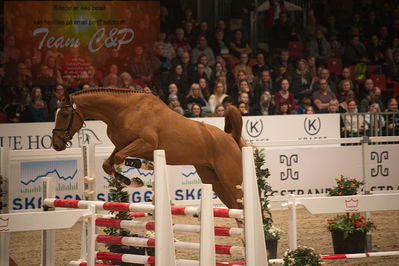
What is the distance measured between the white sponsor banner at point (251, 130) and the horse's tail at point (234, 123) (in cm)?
278

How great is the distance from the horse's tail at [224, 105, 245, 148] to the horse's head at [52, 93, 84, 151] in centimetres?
156

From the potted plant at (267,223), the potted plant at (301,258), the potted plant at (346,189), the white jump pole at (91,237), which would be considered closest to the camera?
the potted plant at (301,258)

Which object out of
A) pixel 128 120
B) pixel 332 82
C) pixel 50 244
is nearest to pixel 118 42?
pixel 332 82

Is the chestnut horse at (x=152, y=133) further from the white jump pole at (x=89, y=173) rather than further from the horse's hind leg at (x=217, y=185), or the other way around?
the white jump pole at (x=89, y=173)

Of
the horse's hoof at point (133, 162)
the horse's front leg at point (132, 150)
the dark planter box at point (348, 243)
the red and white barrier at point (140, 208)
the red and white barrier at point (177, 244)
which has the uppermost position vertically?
the horse's front leg at point (132, 150)

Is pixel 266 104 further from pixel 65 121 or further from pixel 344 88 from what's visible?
pixel 65 121

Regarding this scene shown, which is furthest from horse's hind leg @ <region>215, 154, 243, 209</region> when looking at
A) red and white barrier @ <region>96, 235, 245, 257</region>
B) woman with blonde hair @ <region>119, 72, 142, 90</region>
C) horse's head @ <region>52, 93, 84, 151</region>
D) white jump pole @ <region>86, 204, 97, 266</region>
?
woman with blonde hair @ <region>119, 72, 142, 90</region>

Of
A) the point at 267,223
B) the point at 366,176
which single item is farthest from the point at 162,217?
the point at 366,176

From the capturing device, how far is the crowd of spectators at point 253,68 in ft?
39.2

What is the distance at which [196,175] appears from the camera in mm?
9891

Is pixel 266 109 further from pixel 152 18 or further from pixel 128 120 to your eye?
pixel 128 120

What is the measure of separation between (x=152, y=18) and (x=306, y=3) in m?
3.71

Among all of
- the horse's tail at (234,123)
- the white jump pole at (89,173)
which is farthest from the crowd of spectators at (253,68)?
the white jump pole at (89,173)

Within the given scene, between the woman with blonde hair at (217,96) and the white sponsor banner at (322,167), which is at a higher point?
the woman with blonde hair at (217,96)
